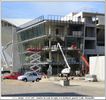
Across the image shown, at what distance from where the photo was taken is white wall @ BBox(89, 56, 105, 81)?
26219 millimetres

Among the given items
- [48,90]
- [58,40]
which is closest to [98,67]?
[48,90]

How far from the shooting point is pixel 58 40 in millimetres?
48625

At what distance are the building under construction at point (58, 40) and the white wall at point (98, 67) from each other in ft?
47.4

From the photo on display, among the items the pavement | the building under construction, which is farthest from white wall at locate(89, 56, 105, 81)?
the building under construction

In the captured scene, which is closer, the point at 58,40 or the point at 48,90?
the point at 48,90

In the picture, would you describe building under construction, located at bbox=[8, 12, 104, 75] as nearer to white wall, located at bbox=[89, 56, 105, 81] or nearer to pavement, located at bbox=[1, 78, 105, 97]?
white wall, located at bbox=[89, 56, 105, 81]

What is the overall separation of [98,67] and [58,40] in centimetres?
2121

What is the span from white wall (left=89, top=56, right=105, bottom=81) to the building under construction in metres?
14.4

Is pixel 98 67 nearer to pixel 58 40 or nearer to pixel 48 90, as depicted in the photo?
pixel 48 90

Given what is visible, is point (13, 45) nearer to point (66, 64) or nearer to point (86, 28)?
point (66, 64)

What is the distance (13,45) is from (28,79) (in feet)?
49.4

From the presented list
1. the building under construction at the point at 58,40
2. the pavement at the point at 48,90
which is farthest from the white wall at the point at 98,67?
the building under construction at the point at 58,40

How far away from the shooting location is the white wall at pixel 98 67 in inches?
1032

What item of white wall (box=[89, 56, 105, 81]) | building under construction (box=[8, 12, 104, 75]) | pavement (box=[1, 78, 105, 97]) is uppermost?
building under construction (box=[8, 12, 104, 75])
